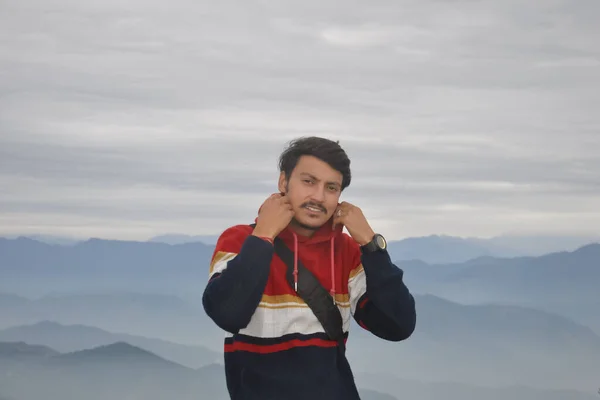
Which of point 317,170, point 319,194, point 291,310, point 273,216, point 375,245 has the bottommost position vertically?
point 291,310

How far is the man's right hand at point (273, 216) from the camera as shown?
15.0ft

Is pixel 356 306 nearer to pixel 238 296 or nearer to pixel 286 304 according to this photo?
pixel 286 304

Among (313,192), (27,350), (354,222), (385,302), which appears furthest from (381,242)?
(27,350)

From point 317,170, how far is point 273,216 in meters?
0.34

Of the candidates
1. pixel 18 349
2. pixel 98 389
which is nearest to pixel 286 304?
pixel 98 389

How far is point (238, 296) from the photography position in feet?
14.5

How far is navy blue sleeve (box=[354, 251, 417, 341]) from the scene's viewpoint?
4.64 meters

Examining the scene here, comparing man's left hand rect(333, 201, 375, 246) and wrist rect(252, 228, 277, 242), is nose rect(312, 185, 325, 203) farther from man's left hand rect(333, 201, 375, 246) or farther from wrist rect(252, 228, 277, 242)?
wrist rect(252, 228, 277, 242)

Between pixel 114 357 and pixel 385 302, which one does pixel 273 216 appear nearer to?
pixel 385 302

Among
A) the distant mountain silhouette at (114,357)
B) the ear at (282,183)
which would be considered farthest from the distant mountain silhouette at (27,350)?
the ear at (282,183)

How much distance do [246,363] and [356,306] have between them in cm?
66

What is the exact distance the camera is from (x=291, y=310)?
4.63 metres

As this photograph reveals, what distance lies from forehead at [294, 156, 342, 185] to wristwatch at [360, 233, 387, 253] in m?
0.36

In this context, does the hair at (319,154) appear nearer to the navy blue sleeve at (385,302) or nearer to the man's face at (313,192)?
the man's face at (313,192)
